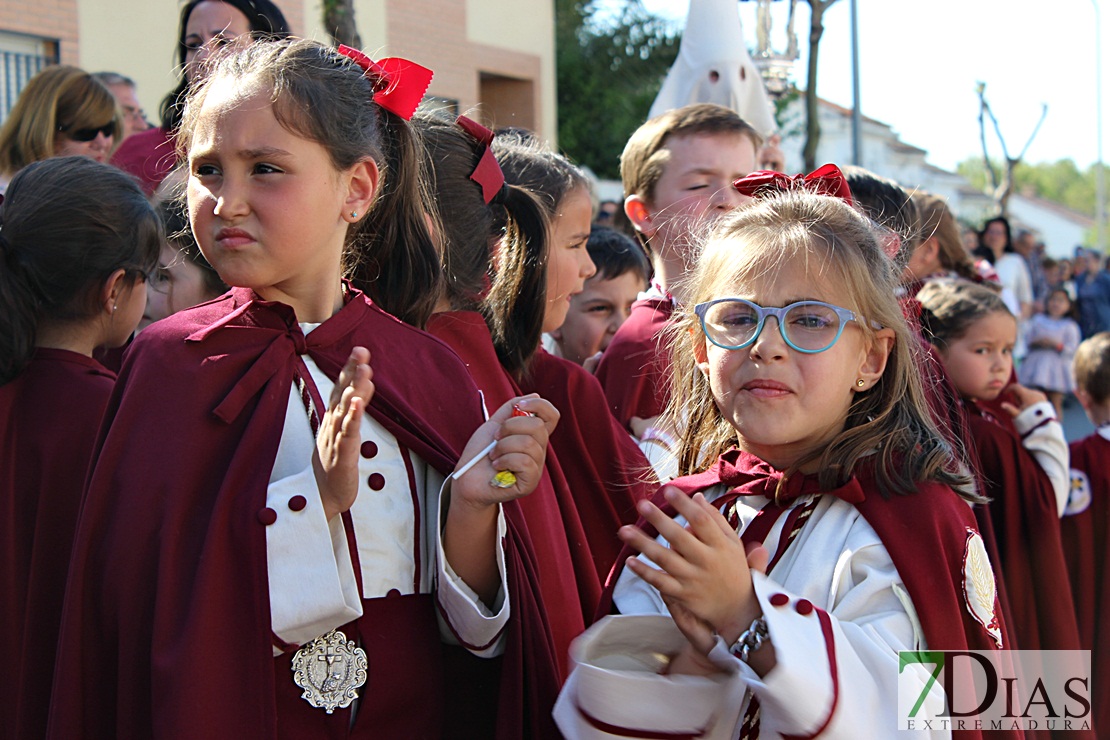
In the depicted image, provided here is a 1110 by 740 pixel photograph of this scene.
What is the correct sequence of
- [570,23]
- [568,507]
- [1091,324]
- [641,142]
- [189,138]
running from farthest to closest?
[570,23] < [1091,324] < [641,142] < [568,507] < [189,138]

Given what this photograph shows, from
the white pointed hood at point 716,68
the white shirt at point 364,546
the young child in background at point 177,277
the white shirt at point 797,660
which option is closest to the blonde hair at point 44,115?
the young child in background at point 177,277

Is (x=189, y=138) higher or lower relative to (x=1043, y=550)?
higher

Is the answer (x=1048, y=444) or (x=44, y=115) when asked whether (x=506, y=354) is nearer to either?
(x=1048, y=444)

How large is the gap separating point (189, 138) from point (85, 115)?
2.56m

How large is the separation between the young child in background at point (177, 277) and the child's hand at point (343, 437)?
1.38 metres

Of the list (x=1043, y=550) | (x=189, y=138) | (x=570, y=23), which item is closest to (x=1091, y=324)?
(x=570, y=23)

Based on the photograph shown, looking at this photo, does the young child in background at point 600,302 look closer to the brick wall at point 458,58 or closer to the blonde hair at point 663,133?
the blonde hair at point 663,133

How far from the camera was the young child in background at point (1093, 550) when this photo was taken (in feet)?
14.8

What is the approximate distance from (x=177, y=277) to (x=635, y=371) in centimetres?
151

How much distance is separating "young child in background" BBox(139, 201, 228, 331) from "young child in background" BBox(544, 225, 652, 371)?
5.53 feet

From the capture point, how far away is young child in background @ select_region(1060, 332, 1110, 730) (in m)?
4.51

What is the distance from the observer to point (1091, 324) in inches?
687

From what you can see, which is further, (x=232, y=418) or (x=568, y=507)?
(x=568, y=507)

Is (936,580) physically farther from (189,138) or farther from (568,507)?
(189,138)
